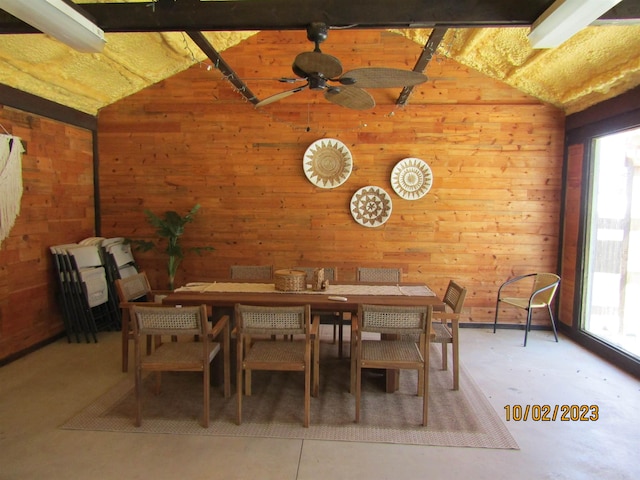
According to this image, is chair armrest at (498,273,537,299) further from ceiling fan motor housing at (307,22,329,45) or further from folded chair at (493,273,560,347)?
ceiling fan motor housing at (307,22,329,45)

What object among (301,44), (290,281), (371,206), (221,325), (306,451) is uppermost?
(301,44)

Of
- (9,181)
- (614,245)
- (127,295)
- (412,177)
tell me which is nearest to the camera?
(127,295)

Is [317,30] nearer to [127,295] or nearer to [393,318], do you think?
[393,318]

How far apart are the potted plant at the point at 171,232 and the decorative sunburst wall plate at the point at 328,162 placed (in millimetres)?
1393

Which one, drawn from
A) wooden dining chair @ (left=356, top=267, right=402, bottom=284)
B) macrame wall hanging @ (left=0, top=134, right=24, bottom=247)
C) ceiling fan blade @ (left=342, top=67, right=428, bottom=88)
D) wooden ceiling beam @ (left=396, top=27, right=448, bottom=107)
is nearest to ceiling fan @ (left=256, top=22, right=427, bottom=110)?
ceiling fan blade @ (left=342, top=67, right=428, bottom=88)

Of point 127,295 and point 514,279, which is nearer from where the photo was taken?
point 127,295

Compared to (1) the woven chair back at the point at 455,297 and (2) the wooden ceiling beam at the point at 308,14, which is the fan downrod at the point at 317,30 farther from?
(1) the woven chair back at the point at 455,297

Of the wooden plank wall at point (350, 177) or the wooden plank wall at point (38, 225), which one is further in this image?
the wooden plank wall at point (350, 177)

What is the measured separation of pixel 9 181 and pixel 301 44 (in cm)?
326

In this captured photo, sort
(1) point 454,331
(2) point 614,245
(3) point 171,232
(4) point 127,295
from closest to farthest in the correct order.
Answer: (1) point 454,331 → (4) point 127,295 → (2) point 614,245 → (3) point 171,232

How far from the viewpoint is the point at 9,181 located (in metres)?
3.43

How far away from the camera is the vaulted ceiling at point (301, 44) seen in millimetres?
2305

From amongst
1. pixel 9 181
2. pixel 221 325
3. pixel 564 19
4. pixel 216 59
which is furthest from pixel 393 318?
pixel 9 181

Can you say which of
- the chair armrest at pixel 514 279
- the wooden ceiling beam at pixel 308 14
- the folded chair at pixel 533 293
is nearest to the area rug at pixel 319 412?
the folded chair at pixel 533 293
